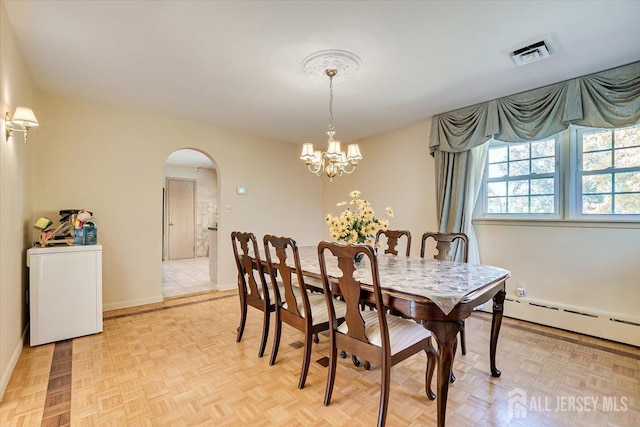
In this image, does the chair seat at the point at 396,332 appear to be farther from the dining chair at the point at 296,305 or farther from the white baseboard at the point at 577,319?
the white baseboard at the point at 577,319

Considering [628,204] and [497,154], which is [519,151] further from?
[628,204]

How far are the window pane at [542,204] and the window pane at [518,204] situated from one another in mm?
58

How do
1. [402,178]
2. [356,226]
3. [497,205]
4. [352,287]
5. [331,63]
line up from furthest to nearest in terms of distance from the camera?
[402,178] < [497,205] < [331,63] < [356,226] < [352,287]

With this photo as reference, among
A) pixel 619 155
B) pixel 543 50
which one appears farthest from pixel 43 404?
pixel 619 155

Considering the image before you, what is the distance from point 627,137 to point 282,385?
3670 mm

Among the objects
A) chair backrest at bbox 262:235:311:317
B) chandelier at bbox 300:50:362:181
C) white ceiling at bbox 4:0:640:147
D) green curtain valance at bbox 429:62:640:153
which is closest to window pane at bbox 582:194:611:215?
green curtain valance at bbox 429:62:640:153

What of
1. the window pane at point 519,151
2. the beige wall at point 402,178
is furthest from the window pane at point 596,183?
the beige wall at point 402,178

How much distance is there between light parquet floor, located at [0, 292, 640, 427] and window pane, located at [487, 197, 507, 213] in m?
1.38

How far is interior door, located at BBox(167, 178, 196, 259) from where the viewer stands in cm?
739

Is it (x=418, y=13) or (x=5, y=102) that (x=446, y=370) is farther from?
(x=5, y=102)

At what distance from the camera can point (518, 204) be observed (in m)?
3.38

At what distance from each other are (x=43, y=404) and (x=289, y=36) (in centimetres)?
286

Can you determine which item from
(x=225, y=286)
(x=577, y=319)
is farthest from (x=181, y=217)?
(x=577, y=319)

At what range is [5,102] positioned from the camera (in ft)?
6.64
